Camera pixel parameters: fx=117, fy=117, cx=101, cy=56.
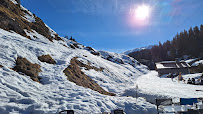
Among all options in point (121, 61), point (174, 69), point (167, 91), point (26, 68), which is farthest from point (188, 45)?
point (26, 68)

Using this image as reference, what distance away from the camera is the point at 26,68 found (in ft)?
31.1

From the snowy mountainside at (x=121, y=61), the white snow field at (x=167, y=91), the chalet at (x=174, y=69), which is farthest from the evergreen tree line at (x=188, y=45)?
the white snow field at (x=167, y=91)

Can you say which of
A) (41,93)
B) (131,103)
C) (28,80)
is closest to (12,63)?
(28,80)

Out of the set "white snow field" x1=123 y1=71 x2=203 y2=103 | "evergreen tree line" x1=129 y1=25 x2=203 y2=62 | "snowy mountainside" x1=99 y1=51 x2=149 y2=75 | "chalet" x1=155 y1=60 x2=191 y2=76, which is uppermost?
"evergreen tree line" x1=129 y1=25 x2=203 y2=62

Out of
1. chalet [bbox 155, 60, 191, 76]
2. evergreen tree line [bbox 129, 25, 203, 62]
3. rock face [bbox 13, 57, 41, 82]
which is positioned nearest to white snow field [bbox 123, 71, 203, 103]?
rock face [bbox 13, 57, 41, 82]

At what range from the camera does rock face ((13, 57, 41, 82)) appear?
8.88m

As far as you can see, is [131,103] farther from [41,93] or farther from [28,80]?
[28,80]

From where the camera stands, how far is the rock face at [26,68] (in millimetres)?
8876

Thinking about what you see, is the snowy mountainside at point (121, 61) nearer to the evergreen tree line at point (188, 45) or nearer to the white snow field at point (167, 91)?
the white snow field at point (167, 91)

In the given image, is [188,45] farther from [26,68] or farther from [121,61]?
[26,68]

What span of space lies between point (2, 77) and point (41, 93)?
7.94 feet

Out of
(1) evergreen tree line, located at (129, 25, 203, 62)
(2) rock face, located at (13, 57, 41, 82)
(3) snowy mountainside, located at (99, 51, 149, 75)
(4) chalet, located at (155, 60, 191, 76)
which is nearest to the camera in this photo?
(2) rock face, located at (13, 57, 41, 82)

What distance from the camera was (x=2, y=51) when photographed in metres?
9.52

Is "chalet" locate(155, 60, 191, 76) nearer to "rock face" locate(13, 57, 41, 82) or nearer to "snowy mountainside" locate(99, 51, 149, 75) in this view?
"snowy mountainside" locate(99, 51, 149, 75)
